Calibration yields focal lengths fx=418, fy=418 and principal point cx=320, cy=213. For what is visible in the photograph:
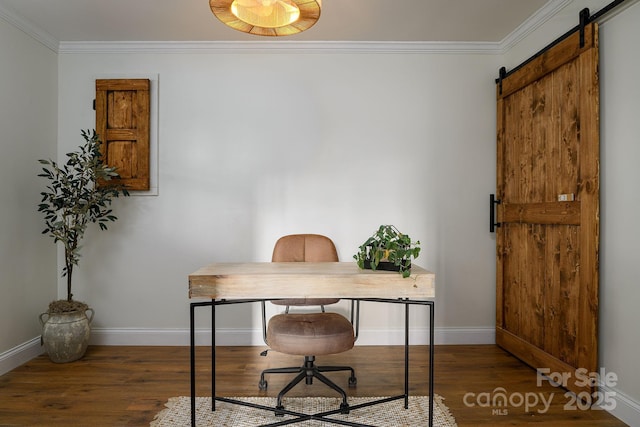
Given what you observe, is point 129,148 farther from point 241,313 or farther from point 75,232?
point 241,313

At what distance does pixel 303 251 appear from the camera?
2.90 m

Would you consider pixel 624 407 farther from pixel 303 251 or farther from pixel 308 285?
pixel 303 251

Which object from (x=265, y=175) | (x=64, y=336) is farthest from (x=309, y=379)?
(x=64, y=336)

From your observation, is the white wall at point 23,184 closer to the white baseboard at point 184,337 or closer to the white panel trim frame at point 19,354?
the white panel trim frame at point 19,354

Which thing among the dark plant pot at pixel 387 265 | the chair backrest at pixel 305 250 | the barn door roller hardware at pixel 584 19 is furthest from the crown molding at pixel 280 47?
the dark plant pot at pixel 387 265

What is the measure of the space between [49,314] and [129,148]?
141 cm

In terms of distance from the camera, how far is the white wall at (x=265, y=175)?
3.52 metres

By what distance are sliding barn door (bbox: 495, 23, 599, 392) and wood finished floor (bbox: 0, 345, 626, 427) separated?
27cm

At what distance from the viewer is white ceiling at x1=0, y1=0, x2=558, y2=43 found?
2.90 meters

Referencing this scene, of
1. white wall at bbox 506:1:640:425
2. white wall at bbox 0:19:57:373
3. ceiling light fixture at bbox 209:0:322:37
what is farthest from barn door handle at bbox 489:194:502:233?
white wall at bbox 0:19:57:373

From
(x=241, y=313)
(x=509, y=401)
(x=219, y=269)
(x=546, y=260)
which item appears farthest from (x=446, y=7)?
(x=241, y=313)

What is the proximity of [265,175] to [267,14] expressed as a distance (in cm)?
168

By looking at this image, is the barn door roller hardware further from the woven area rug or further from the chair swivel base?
the chair swivel base

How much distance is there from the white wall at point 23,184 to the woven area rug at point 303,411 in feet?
5.08
